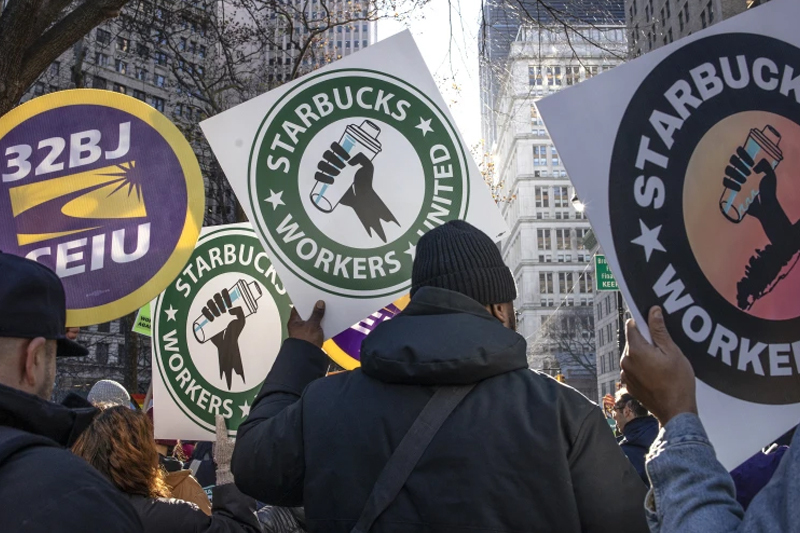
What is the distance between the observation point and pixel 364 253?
3.35 metres

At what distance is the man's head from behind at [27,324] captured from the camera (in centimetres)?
187

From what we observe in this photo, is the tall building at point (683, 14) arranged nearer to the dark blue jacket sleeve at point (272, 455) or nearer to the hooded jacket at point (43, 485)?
the dark blue jacket sleeve at point (272, 455)

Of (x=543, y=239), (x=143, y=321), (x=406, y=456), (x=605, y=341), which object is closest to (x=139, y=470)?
(x=406, y=456)

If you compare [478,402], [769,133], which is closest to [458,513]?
[478,402]

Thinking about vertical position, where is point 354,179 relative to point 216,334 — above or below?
above

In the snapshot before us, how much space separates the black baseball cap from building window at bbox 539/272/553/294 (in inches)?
4681

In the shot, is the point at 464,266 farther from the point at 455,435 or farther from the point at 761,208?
the point at 761,208

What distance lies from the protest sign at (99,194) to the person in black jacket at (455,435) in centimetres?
123

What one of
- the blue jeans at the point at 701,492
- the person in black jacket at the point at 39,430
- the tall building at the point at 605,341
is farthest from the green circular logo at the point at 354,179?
the tall building at the point at 605,341

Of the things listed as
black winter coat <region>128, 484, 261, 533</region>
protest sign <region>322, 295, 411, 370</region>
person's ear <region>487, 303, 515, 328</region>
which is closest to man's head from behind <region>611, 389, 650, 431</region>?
protest sign <region>322, 295, 411, 370</region>

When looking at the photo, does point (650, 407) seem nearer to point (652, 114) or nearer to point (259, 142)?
point (652, 114)

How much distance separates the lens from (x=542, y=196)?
117250 mm

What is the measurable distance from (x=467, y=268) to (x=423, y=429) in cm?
49

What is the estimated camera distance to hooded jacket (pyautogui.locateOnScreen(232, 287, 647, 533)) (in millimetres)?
1987
